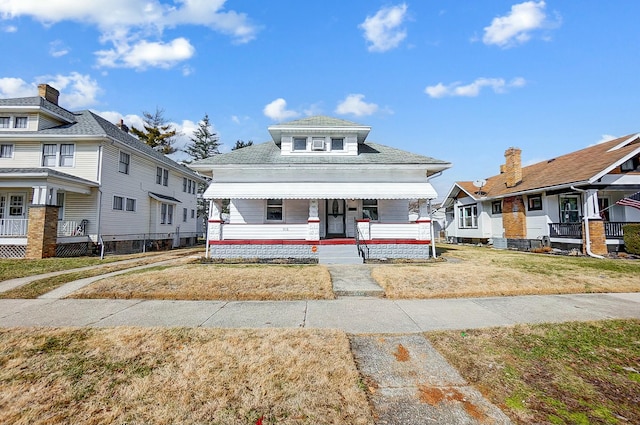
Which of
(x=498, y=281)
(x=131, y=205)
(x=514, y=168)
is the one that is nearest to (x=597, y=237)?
(x=514, y=168)

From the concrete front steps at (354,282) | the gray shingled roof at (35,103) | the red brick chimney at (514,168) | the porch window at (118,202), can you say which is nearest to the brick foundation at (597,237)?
the red brick chimney at (514,168)

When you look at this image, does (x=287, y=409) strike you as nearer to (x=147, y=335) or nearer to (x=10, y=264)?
(x=147, y=335)

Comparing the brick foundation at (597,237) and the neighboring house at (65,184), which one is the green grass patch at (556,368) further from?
the neighboring house at (65,184)

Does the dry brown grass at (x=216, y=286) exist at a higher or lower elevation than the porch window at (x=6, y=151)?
lower

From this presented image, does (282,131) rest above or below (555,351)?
above

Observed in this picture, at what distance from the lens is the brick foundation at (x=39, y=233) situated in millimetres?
13359

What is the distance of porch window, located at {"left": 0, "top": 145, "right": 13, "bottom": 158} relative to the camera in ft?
56.0

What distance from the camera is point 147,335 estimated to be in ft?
14.5

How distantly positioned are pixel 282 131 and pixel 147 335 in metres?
12.4

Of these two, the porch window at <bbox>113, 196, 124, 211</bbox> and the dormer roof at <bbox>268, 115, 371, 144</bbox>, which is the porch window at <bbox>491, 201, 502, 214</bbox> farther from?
the porch window at <bbox>113, 196, 124, 211</bbox>

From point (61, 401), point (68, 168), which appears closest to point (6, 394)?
point (61, 401)

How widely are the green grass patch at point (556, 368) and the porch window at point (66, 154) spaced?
68.2ft

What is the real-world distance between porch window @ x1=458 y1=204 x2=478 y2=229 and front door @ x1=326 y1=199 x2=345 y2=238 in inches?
568

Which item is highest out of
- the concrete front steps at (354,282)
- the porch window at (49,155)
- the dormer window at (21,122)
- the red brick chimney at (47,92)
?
the red brick chimney at (47,92)
